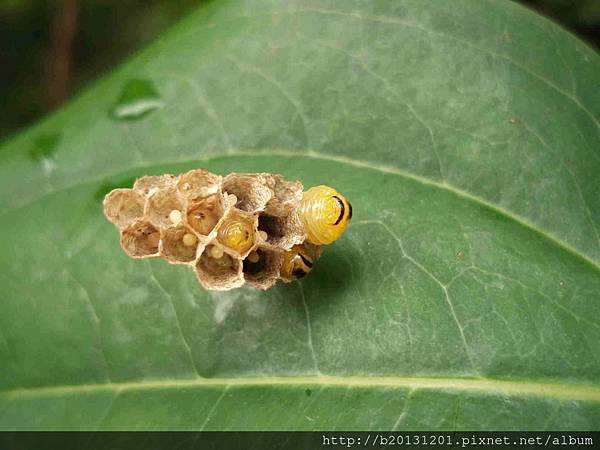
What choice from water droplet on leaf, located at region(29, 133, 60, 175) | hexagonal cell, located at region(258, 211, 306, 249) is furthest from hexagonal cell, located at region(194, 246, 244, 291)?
water droplet on leaf, located at region(29, 133, 60, 175)

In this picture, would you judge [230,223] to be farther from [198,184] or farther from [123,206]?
[123,206]

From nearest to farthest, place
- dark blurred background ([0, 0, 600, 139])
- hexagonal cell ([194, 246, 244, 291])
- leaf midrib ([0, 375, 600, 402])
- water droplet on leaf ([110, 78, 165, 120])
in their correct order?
leaf midrib ([0, 375, 600, 402]) < hexagonal cell ([194, 246, 244, 291]) < water droplet on leaf ([110, 78, 165, 120]) < dark blurred background ([0, 0, 600, 139])

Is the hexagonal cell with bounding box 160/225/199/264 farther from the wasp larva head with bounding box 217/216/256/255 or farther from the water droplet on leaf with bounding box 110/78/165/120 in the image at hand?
the water droplet on leaf with bounding box 110/78/165/120

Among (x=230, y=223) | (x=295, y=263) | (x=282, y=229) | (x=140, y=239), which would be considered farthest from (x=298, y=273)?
(x=140, y=239)

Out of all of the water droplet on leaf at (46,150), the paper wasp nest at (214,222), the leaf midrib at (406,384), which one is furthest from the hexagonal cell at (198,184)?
the water droplet on leaf at (46,150)

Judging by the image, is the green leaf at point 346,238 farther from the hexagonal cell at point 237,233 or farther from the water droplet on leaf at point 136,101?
the hexagonal cell at point 237,233

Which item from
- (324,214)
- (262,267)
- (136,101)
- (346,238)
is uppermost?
(324,214)

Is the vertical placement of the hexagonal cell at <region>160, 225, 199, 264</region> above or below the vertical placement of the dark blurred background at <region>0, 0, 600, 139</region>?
above
